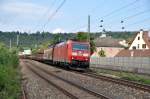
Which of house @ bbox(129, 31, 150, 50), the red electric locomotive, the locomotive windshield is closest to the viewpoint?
the red electric locomotive

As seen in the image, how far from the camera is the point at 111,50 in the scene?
12788 centimetres

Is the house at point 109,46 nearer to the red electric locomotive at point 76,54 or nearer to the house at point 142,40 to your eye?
the house at point 142,40

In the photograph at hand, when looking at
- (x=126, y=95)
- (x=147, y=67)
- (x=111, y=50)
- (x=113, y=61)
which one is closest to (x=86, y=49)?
(x=147, y=67)

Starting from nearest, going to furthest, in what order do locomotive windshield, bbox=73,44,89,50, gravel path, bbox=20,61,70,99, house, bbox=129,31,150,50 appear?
gravel path, bbox=20,61,70,99 < locomotive windshield, bbox=73,44,89,50 < house, bbox=129,31,150,50

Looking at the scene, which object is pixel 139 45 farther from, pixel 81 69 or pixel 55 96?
pixel 55 96

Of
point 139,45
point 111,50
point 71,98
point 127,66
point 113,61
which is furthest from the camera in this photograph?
point 111,50

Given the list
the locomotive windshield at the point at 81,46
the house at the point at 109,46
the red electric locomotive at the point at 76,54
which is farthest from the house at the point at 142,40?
the red electric locomotive at the point at 76,54

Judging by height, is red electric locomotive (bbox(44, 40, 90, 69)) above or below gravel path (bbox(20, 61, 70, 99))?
above

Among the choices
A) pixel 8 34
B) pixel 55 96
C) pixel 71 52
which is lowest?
pixel 55 96

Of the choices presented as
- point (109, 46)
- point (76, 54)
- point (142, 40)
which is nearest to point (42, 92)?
point (76, 54)

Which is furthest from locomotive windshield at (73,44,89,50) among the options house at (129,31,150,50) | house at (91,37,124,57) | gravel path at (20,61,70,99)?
house at (91,37,124,57)

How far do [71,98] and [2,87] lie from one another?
3.22 m

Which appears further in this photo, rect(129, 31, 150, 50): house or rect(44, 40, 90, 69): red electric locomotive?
rect(129, 31, 150, 50): house

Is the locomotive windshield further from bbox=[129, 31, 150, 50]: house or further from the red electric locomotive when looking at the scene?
bbox=[129, 31, 150, 50]: house
